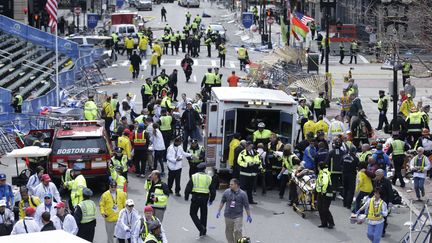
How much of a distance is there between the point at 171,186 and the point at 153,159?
2541mm

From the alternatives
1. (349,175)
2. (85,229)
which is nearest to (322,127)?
(349,175)

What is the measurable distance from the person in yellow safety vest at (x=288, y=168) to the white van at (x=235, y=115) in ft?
4.35

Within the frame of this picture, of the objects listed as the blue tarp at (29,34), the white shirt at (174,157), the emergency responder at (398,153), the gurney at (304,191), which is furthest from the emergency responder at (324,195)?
the blue tarp at (29,34)

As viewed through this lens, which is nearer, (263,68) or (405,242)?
(405,242)

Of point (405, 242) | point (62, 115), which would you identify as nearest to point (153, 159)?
point (62, 115)

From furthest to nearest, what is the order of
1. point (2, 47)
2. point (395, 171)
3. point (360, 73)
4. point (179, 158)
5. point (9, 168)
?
point (360, 73) < point (2, 47) < point (9, 168) < point (395, 171) < point (179, 158)

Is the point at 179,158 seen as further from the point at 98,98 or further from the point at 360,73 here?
the point at 360,73

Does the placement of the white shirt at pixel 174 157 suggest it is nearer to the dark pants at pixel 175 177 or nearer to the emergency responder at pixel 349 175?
the dark pants at pixel 175 177

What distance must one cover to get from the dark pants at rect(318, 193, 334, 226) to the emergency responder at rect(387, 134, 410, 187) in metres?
3.98

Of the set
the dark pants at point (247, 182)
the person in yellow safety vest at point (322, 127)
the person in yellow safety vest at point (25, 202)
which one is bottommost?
the dark pants at point (247, 182)

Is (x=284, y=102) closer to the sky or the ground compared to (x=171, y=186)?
closer to the sky

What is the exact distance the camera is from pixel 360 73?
154ft

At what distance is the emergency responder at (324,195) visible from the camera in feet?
63.0

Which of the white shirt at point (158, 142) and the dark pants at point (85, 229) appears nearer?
the dark pants at point (85, 229)
